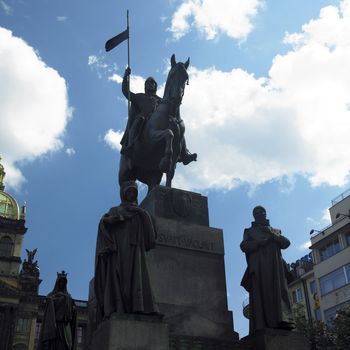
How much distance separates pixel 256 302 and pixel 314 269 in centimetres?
4542

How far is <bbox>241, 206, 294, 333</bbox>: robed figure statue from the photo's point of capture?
34.8 ft

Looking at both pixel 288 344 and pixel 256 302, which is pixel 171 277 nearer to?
pixel 256 302

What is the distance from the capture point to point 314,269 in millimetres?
54031

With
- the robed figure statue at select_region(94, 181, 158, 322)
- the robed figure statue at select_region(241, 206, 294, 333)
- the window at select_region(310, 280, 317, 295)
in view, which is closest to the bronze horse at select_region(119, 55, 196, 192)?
the robed figure statue at select_region(241, 206, 294, 333)

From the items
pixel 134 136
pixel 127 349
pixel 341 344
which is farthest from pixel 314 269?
pixel 127 349

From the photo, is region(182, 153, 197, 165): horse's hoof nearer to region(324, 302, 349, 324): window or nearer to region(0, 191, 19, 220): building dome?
region(324, 302, 349, 324): window

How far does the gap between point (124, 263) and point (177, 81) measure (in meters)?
5.82

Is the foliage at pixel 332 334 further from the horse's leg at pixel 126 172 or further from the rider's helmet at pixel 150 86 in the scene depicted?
the rider's helmet at pixel 150 86

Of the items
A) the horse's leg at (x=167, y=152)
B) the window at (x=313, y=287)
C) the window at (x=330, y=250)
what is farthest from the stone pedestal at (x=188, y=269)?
the window at (x=313, y=287)

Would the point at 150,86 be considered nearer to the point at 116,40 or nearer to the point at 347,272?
the point at 116,40

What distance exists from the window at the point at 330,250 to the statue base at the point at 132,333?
44741 mm

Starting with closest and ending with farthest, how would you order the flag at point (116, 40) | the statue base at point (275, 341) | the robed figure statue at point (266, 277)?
the statue base at point (275, 341)
the robed figure statue at point (266, 277)
the flag at point (116, 40)

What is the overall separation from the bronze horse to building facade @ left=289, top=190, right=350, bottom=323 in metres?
36.5

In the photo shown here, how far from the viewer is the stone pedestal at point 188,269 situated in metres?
10.7
